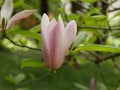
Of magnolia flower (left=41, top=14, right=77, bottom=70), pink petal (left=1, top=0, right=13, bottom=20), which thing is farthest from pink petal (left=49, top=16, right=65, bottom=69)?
pink petal (left=1, top=0, right=13, bottom=20)

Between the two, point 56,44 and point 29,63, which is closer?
point 56,44

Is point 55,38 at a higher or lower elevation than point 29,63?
higher

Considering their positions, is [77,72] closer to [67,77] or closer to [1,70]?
[67,77]

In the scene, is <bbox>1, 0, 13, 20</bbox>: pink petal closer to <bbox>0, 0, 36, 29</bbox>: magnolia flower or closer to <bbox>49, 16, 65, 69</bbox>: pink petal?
<bbox>0, 0, 36, 29</bbox>: magnolia flower

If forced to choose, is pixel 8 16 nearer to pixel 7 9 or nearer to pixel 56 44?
pixel 7 9

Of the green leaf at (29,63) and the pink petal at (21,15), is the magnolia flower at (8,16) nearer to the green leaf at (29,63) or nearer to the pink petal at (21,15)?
the pink petal at (21,15)

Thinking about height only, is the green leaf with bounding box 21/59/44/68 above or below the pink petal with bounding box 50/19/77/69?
below

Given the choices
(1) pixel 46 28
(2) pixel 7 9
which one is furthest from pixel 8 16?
(1) pixel 46 28

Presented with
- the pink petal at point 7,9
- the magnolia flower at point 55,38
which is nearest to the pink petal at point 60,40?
the magnolia flower at point 55,38
